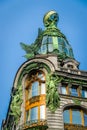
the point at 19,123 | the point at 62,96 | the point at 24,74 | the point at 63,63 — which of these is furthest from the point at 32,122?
the point at 63,63

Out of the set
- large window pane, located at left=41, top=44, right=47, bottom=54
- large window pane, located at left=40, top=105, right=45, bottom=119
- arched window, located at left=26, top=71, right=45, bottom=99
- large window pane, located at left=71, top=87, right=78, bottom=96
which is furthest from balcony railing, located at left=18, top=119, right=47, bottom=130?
large window pane, located at left=41, top=44, right=47, bottom=54

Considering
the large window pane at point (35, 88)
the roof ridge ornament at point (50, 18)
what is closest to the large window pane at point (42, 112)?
the large window pane at point (35, 88)

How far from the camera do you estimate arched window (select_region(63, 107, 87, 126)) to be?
35.4 metres

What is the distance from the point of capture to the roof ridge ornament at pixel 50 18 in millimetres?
55594

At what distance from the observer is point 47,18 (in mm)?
56719

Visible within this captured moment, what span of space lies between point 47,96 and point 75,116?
3.74 m

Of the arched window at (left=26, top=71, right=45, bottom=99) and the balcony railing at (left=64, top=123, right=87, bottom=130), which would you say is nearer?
the balcony railing at (left=64, top=123, right=87, bottom=130)

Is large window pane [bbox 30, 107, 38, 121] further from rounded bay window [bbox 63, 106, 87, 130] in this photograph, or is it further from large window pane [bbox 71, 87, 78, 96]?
large window pane [bbox 71, 87, 78, 96]

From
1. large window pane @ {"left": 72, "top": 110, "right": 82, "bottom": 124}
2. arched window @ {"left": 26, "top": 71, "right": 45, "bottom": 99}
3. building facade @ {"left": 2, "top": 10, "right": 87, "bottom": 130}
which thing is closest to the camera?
building facade @ {"left": 2, "top": 10, "right": 87, "bottom": 130}

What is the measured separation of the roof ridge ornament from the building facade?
12.9 meters

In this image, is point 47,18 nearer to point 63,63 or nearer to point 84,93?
point 63,63

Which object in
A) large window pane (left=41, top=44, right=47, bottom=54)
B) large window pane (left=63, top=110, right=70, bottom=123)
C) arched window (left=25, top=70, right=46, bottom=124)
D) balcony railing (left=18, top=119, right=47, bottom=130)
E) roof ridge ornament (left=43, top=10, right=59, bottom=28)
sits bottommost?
balcony railing (left=18, top=119, right=47, bottom=130)

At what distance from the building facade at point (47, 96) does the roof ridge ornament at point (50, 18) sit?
12.9 meters

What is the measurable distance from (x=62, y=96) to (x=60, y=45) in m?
14.4
